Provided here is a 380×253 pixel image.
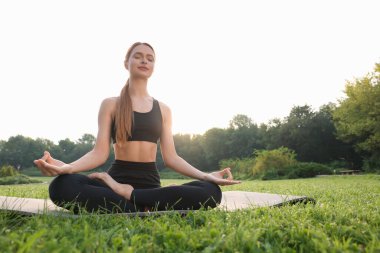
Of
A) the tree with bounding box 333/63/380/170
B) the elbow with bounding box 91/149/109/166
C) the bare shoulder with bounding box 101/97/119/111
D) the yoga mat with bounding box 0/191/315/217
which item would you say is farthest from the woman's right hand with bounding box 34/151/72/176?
the tree with bounding box 333/63/380/170

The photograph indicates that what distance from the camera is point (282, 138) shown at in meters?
38.6

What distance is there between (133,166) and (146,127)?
16.8 inches

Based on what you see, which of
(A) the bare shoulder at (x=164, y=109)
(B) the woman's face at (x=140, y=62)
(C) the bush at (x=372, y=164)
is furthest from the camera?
(C) the bush at (x=372, y=164)

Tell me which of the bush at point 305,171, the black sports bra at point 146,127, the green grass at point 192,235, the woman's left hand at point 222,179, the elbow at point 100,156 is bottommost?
the bush at point 305,171

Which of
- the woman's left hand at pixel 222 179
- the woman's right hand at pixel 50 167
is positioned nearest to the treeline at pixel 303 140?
the woman's left hand at pixel 222 179

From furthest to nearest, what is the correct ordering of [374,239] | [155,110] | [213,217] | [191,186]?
[155,110] < [191,186] < [213,217] < [374,239]

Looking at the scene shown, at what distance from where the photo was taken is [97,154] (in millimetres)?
3314

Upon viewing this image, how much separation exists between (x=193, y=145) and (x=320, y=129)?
21347mm

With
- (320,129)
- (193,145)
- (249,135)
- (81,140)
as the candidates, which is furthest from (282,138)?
(81,140)

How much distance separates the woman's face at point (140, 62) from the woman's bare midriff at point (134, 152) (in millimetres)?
793

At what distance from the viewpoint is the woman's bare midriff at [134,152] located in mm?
3369

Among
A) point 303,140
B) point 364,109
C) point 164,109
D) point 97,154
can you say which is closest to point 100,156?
point 97,154

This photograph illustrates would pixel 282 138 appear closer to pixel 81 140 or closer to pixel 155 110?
pixel 155 110

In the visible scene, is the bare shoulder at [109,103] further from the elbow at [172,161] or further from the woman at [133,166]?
the elbow at [172,161]
